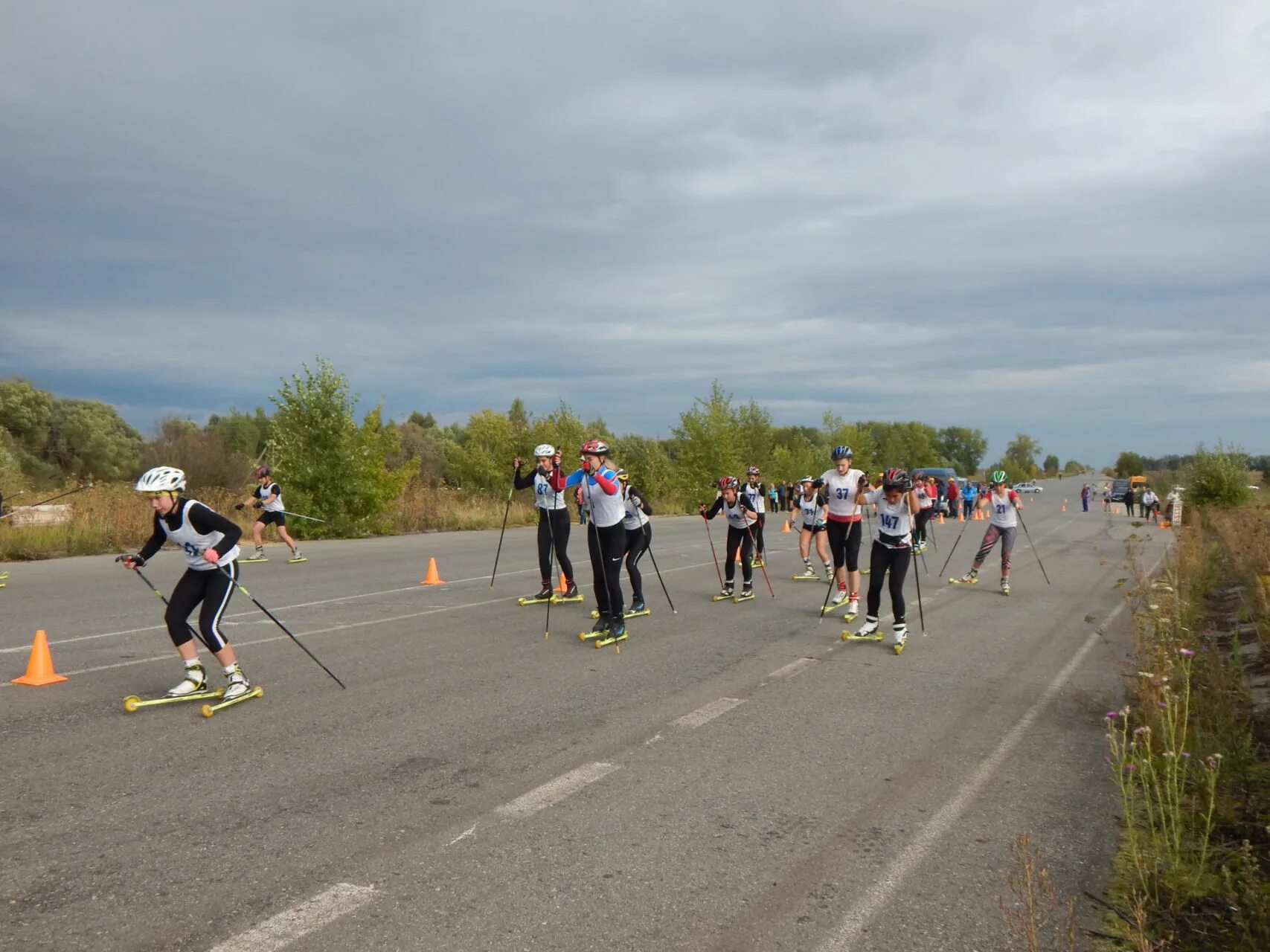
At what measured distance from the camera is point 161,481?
21.5ft

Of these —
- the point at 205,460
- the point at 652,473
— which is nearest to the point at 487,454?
the point at 652,473

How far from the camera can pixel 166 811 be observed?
4703 millimetres

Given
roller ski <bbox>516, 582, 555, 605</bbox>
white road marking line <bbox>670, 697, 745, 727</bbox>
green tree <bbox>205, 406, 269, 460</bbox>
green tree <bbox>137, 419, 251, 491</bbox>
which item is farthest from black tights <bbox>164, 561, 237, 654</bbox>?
green tree <bbox>205, 406, 269, 460</bbox>

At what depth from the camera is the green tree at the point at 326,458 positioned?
→ 25.0m

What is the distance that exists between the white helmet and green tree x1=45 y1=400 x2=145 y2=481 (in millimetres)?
42580

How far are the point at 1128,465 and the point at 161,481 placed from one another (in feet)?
686

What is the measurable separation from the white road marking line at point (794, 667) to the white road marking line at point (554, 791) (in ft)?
9.98

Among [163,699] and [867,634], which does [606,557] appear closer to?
[867,634]

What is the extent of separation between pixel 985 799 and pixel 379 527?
23.2 metres

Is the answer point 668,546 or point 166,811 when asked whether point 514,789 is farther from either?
point 668,546

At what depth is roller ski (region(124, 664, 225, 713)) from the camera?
267 inches

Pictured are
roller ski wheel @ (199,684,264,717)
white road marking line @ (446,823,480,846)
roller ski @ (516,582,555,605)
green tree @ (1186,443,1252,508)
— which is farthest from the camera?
green tree @ (1186,443,1252,508)

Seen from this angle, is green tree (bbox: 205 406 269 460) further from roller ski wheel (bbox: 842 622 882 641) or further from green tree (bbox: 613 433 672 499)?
roller ski wheel (bbox: 842 622 882 641)

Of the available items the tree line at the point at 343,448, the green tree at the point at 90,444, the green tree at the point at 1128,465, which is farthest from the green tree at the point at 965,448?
the green tree at the point at 90,444
